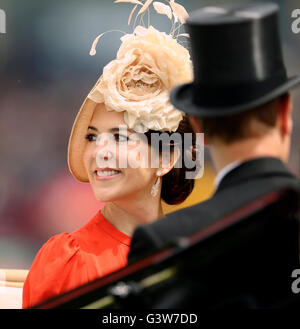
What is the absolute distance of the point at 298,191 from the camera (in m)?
1.22

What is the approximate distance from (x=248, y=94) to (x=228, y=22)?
0.16m

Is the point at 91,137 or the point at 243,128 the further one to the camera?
the point at 91,137

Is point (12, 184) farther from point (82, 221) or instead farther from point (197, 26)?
point (197, 26)

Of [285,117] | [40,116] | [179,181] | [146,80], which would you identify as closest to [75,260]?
[179,181]

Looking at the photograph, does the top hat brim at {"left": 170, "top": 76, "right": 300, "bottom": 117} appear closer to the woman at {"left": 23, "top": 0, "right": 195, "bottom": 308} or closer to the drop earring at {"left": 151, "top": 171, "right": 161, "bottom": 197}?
the woman at {"left": 23, "top": 0, "right": 195, "bottom": 308}

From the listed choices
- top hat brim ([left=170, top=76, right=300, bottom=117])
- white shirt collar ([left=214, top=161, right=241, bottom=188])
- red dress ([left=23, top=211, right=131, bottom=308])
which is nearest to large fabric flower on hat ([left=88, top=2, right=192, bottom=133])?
red dress ([left=23, top=211, right=131, bottom=308])

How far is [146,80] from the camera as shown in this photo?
2.13m

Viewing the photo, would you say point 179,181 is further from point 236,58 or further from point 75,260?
point 236,58

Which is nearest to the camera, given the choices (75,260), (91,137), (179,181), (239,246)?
(239,246)

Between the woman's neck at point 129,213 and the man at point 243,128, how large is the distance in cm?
88

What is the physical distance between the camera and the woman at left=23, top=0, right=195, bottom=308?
210cm

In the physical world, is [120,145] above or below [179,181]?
above

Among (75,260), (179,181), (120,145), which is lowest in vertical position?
(75,260)

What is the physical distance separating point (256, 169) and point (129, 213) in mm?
988
